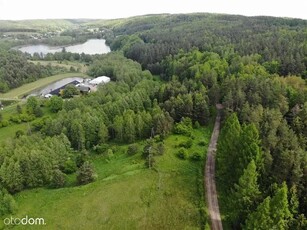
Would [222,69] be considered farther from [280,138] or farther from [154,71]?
[280,138]

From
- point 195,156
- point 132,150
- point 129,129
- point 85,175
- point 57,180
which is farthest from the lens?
point 129,129

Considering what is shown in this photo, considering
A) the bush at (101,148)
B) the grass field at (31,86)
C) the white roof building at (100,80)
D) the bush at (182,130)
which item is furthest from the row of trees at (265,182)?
the grass field at (31,86)

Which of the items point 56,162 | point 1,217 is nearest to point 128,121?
point 56,162

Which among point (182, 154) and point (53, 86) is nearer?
point (182, 154)

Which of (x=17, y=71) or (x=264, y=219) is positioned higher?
(x=264, y=219)

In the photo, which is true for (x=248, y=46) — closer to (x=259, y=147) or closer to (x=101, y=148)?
(x=101, y=148)

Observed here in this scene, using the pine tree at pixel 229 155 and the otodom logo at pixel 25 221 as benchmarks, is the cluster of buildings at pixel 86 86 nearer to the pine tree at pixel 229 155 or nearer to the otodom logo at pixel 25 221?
the otodom logo at pixel 25 221

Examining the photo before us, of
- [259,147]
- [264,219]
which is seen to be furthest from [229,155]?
[264,219]
